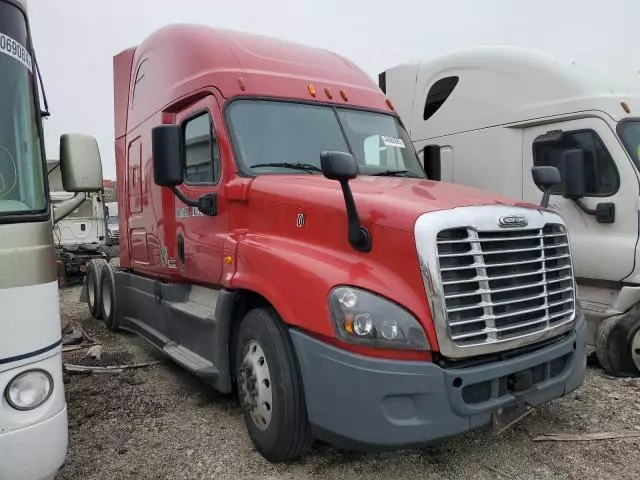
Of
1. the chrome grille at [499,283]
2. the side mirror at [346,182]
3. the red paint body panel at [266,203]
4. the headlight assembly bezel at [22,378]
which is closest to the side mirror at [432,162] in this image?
the red paint body panel at [266,203]

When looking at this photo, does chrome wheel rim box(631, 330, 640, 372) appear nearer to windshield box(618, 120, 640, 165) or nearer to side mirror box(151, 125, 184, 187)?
windshield box(618, 120, 640, 165)

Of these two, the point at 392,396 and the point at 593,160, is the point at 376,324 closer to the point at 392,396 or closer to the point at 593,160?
the point at 392,396

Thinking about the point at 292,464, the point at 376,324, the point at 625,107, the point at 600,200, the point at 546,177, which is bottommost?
the point at 292,464

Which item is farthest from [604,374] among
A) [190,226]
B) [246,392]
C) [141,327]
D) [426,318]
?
[141,327]

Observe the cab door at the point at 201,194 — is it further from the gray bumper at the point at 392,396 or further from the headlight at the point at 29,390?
the headlight at the point at 29,390

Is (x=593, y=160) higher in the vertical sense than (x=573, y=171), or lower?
higher

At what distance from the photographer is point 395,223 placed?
9.87ft

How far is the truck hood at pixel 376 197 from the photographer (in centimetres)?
306

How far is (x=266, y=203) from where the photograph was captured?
3.73 meters

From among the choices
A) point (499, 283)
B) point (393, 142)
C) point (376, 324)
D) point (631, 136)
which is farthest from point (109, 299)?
point (631, 136)

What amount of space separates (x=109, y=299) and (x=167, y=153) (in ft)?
13.9

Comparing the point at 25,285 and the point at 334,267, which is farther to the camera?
the point at 334,267

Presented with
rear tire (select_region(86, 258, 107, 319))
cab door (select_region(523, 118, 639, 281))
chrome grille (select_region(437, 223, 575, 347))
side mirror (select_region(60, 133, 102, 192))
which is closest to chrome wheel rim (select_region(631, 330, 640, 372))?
cab door (select_region(523, 118, 639, 281))

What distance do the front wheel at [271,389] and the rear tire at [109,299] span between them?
4057 millimetres
